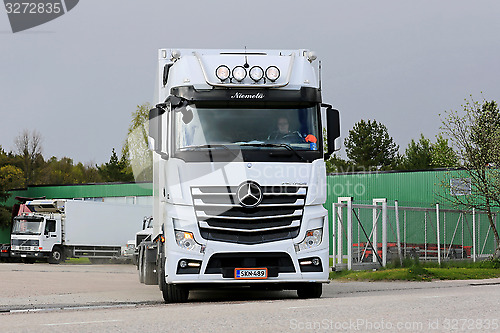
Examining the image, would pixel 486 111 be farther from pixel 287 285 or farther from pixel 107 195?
pixel 107 195

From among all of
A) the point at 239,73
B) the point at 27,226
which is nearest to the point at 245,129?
the point at 239,73

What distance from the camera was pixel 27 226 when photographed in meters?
41.6

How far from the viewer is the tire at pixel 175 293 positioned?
1359 centimetres

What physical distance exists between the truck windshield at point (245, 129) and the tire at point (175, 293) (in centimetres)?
250

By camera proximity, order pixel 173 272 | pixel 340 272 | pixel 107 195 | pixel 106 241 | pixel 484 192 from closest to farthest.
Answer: pixel 173 272 → pixel 340 272 → pixel 484 192 → pixel 106 241 → pixel 107 195

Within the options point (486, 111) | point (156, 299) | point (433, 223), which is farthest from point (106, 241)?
point (156, 299)

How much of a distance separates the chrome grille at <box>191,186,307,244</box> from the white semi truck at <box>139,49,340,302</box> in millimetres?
17

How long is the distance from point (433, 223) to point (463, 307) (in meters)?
21.5

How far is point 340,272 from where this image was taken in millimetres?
24688

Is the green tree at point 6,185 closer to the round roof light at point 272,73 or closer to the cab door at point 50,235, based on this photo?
the cab door at point 50,235

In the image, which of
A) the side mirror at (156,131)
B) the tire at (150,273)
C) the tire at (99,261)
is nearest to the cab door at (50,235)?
the tire at (99,261)

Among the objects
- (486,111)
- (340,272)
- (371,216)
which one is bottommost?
(340,272)

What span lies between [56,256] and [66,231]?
144 centimetres

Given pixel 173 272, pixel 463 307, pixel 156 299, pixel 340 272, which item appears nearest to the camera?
pixel 463 307
